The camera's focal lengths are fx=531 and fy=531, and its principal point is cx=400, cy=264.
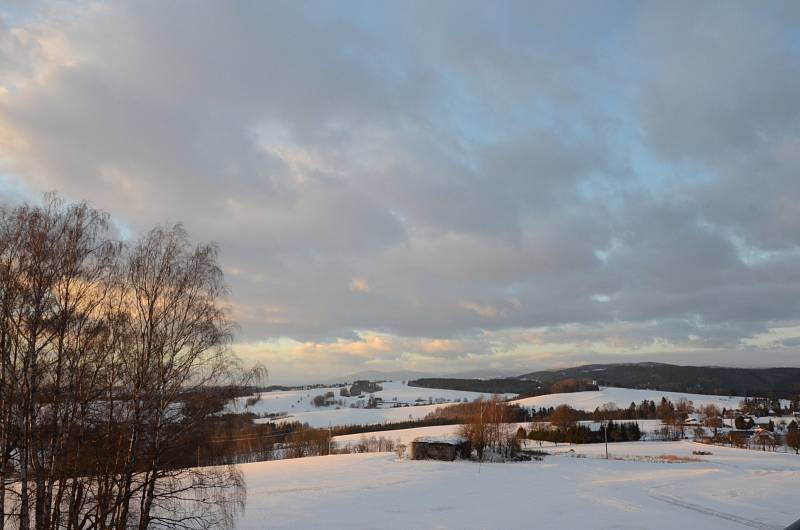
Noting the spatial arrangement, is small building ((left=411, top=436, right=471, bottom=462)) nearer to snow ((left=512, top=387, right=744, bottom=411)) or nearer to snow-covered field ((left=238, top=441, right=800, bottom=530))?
snow-covered field ((left=238, top=441, right=800, bottom=530))

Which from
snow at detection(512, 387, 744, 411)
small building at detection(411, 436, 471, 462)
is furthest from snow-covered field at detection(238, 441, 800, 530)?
snow at detection(512, 387, 744, 411)

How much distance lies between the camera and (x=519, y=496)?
31.6 meters

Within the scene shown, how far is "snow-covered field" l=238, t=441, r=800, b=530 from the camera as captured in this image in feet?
79.9

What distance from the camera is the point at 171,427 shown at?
1552 cm

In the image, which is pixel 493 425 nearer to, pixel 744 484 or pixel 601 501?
pixel 744 484

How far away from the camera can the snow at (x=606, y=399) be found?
552 feet

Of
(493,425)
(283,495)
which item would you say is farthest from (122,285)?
(493,425)

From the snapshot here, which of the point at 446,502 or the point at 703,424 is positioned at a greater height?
the point at 446,502

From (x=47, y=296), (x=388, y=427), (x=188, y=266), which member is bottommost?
(x=388, y=427)

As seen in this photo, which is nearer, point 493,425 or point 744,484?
point 744,484

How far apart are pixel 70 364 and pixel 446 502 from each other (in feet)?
73.2

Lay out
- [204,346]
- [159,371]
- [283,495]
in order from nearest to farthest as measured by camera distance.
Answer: [159,371] < [204,346] < [283,495]

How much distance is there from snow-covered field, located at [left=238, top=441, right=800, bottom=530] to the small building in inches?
259

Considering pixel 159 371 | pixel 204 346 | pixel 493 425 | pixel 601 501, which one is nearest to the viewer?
pixel 159 371
